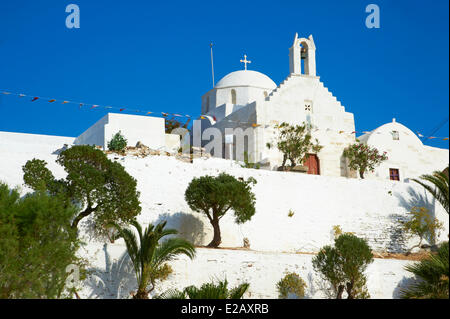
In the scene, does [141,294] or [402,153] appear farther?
[402,153]

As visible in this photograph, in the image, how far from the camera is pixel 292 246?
2080 cm

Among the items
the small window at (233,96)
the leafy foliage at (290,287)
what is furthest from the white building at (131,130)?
the leafy foliage at (290,287)

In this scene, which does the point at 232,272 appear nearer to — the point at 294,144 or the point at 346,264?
the point at 346,264

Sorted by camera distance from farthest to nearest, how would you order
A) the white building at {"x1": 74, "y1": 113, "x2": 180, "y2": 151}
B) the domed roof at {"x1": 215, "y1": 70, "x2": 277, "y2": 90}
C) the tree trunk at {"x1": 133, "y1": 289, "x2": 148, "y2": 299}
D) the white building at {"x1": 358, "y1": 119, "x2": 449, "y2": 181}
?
the domed roof at {"x1": 215, "y1": 70, "x2": 277, "y2": 90}
the white building at {"x1": 358, "y1": 119, "x2": 449, "y2": 181}
the white building at {"x1": 74, "y1": 113, "x2": 180, "y2": 151}
the tree trunk at {"x1": 133, "y1": 289, "x2": 148, "y2": 299}

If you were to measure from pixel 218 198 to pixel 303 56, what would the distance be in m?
15.6

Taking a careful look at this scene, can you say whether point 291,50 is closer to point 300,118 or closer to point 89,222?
point 300,118

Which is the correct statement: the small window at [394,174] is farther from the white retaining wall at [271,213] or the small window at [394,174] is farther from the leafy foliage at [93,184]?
the leafy foliage at [93,184]

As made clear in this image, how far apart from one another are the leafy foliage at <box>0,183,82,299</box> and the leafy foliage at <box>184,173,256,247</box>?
5.56m

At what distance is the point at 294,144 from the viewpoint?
25.3 metres

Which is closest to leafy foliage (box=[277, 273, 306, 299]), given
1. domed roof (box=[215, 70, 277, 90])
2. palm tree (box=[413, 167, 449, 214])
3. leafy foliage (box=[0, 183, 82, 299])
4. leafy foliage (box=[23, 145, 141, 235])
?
leafy foliage (box=[23, 145, 141, 235])

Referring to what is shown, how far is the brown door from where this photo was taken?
27.4m

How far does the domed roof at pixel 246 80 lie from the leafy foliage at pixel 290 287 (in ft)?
60.6

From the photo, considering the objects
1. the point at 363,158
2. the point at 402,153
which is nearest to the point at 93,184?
the point at 363,158

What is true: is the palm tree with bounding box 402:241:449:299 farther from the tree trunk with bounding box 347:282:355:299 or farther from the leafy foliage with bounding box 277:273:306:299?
the leafy foliage with bounding box 277:273:306:299
